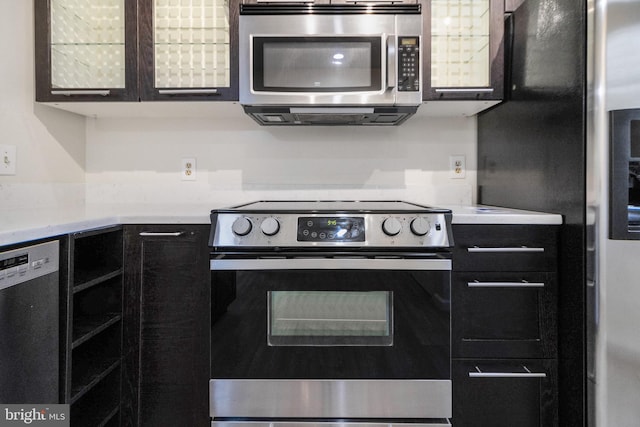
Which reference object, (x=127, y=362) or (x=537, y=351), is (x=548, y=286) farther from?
(x=127, y=362)

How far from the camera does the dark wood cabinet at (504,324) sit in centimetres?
133

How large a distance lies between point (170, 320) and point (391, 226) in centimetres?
87

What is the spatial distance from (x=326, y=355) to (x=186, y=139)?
4.27ft

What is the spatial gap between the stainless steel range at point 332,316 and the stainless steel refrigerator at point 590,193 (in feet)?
1.28

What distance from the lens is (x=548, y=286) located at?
1.33 metres

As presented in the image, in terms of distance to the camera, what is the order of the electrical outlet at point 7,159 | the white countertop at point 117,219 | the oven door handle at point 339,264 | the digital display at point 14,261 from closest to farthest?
the digital display at point 14,261
the white countertop at point 117,219
the oven door handle at point 339,264
the electrical outlet at point 7,159

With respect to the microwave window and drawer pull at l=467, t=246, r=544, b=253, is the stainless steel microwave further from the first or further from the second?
drawer pull at l=467, t=246, r=544, b=253

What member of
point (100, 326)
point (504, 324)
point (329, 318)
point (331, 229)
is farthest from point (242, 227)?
point (504, 324)

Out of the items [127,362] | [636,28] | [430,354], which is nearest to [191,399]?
[127,362]

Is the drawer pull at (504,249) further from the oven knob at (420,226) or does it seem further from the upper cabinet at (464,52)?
the upper cabinet at (464,52)

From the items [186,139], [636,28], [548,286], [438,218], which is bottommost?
[548,286]

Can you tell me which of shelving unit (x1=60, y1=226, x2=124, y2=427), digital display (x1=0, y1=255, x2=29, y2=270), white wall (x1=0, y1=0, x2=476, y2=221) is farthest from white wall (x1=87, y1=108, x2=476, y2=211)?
digital display (x1=0, y1=255, x2=29, y2=270)

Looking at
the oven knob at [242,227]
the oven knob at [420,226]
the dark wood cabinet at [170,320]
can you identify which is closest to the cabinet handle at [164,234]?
the dark wood cabinet at [170,320]

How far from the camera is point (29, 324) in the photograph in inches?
40.1
